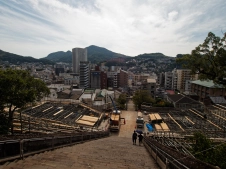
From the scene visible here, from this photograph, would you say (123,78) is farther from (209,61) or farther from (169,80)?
(209,61)

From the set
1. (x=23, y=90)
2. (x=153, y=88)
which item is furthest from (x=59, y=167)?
(x=153, y=88)

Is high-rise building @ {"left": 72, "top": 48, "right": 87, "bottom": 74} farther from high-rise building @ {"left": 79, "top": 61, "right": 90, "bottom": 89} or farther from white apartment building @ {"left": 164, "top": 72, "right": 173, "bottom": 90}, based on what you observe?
white apartment building @ {"left": 164, "top": 72, "right": 173, "bottom": 90}

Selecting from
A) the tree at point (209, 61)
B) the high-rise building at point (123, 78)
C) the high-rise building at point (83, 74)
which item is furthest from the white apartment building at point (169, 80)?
the tree at point (209, 61)

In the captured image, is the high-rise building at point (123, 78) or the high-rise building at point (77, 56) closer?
the high-rise building at point (123, 78)

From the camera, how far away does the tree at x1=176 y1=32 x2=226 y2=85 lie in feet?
32.8

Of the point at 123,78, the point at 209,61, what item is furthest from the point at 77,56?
the point at 209,61

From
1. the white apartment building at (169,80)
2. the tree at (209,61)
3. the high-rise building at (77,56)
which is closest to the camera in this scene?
the tree at (209,61)

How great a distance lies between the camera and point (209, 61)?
1073 centimetres

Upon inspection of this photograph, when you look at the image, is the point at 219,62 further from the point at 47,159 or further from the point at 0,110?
the point at 0,110

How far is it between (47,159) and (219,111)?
26.2m

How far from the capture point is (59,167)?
5.29 metres

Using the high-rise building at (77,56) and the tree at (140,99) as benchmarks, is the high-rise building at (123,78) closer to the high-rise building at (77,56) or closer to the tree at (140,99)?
the tree at (140,99)

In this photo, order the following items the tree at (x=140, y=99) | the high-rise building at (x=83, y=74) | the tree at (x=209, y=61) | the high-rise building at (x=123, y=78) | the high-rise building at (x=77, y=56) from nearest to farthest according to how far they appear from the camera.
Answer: the tree at (x=209, y=61) < the tree at (x=140, y=99) < the high-rise building at (x=83, y=74) < the high-rise building at (x=123, y=78) < the high-rise building at (x=77, y=56)

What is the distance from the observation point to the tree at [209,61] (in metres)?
9.99
